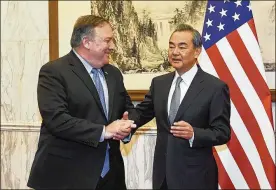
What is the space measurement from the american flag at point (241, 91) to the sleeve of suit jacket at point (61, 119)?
1196mm

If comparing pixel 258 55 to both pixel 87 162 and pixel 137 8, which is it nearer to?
pixel 137 8

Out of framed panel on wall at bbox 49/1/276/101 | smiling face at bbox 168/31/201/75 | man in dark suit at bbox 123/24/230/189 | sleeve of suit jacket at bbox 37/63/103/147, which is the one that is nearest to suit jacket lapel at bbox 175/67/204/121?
man in dark suit at bbox 123/24/230/189

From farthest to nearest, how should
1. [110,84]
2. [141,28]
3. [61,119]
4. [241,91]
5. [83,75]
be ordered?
1. [141,28]
2. [241,91]
3. [110,84]
4. [83,75]
5. [61,119]

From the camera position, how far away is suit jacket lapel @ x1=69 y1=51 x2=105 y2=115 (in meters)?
2.45

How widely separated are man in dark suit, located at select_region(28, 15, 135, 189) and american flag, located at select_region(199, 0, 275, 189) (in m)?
0.98

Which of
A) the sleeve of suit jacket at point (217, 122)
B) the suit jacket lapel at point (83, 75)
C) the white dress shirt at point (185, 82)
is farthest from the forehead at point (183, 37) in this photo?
the suit jacket lapel at point (83, 75)

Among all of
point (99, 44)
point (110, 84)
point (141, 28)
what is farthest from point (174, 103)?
point (141, 28)

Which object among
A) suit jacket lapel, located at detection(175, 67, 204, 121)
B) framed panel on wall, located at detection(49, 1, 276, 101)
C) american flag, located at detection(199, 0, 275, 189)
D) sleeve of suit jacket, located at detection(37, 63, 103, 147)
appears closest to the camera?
sleeve of suit jacket, located at detection(37, 63, 103, 147)

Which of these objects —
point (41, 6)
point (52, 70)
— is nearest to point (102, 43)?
point (52, 70)

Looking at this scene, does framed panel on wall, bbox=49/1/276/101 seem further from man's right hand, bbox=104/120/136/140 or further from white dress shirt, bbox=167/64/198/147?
man's right hand, bbox=104/120/136/140

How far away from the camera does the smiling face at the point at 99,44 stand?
2.54 m

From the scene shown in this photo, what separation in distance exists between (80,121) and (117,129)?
20cm

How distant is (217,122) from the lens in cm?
253

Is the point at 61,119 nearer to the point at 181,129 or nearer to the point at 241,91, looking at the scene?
the point at 181,129
